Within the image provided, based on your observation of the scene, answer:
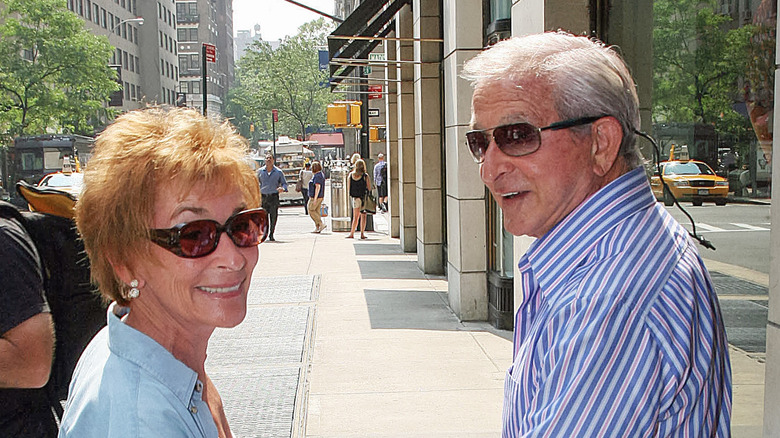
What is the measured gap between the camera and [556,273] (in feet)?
5.26

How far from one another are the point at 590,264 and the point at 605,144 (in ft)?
1.15

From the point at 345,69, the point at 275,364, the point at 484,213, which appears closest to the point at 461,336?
the point at 484,213

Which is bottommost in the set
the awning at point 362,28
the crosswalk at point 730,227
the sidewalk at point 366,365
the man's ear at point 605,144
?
the sidewalk at point 366,365

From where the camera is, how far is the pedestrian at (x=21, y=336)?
229 centimetres

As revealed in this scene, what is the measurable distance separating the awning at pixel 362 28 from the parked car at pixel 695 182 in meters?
→ 6.71

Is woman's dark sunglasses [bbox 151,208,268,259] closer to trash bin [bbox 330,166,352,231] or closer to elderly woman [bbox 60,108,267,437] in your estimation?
elderly woman [bbox 60,108,267,437]

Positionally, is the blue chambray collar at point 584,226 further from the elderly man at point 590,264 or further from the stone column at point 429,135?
the stone column at point 429,135

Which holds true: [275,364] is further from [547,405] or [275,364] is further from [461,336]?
[547,405]

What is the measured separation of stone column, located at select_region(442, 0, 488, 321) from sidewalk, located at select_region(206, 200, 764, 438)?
361mm

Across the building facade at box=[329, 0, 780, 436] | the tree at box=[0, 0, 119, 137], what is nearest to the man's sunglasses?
the building facade at box=[329, 0, 780, 436]

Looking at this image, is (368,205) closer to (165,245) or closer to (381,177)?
(381,177)

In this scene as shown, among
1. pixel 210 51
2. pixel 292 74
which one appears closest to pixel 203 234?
pixel 210 51

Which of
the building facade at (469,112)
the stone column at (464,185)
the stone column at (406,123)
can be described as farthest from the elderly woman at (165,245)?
the stone column at (406,123)

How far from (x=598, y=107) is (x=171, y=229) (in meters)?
0.98
